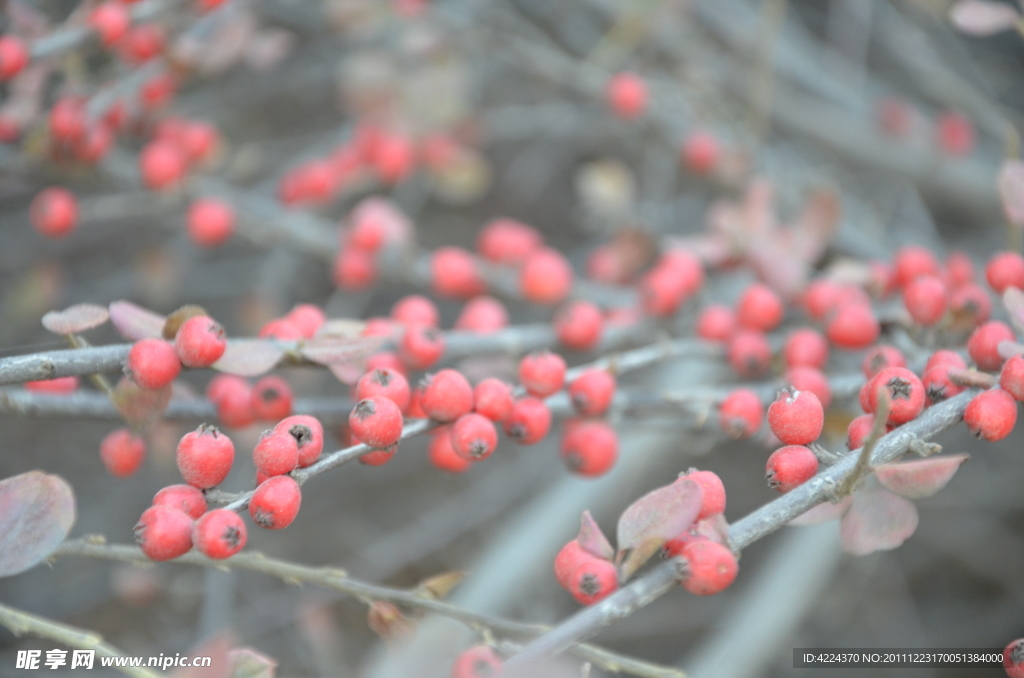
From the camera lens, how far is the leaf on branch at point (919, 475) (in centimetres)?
88

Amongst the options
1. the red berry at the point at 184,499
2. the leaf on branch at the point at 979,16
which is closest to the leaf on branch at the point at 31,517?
the red berry at the point at 184,499

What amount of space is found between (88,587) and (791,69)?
10.1 ft

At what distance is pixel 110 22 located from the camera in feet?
5.22

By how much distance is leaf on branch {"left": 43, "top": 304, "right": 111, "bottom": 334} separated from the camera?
104 cm

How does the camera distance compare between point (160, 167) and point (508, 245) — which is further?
point (508, 245)

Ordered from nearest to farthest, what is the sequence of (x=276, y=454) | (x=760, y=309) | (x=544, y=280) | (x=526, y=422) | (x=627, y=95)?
(x=276, y=454)
(x=526, y=422)
(x=760, y=309)
(x=544, y=280)
(x=627, y=95)

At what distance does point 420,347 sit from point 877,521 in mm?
753

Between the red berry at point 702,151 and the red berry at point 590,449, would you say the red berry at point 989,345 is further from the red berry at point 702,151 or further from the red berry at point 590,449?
the red berry at point 702,151

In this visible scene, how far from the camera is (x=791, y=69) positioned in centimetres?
267

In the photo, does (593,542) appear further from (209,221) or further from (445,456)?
(209,221)

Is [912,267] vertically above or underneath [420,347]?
above

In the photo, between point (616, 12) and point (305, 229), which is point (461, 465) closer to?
point (305, 229)

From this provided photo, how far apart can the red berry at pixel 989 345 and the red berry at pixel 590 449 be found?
0.58 m

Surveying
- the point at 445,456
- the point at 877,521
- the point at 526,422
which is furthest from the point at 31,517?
the point at 877,521
